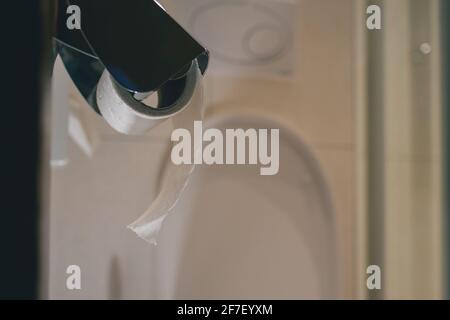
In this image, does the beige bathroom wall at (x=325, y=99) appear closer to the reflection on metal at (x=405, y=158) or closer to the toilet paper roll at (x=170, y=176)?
the reflection on metal at (x=405, y=158)

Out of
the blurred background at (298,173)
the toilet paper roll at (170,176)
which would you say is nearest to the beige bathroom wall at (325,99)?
the blurred background at (298,173)

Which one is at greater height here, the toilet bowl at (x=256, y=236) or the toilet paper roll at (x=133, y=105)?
the toilet paper roll at (x=133, y=105)

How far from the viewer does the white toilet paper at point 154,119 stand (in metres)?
0.46

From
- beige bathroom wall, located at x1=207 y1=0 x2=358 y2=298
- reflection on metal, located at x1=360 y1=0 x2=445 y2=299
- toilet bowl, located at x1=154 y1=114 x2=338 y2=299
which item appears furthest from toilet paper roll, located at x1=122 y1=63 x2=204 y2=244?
reflection on metal, located at x1=360 y1=0 x2=445 y2=299

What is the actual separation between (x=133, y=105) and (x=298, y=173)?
0.51 metres

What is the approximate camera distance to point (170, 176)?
0.64 m

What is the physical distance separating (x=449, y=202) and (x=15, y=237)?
81cm

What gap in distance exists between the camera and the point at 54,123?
0.70 m

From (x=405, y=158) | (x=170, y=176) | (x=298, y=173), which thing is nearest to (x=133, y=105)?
(x=170, y=176)

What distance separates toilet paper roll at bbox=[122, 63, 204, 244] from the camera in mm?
500

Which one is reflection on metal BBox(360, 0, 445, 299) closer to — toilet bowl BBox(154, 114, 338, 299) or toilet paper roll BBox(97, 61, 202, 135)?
toilet bowl BBox(154, 114, 338, 299)

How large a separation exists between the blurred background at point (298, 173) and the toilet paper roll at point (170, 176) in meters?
0.07

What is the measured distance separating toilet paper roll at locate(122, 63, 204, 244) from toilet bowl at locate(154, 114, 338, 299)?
142 millimetres
